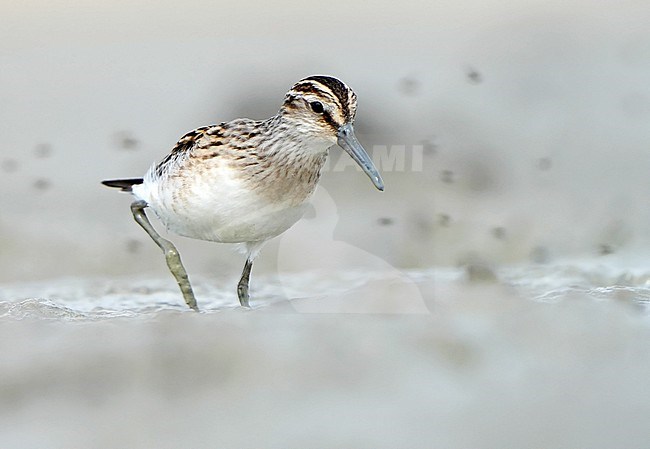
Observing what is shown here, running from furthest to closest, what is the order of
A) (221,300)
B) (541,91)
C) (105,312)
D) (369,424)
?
(541,91) → (221,300) → (105,312) → (369,424)

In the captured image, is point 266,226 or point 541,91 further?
point 541,91

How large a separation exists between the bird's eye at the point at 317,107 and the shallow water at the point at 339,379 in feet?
3.19

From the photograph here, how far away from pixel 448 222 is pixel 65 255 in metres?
2.66

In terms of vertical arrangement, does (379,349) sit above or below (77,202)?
above

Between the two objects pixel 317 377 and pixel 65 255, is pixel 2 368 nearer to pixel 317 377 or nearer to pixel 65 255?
pixel 317 377

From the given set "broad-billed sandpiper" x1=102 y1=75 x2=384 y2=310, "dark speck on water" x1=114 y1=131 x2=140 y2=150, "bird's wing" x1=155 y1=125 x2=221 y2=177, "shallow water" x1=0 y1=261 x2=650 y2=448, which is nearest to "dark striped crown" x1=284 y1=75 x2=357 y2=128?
"broad-billed sandpiper" x1=102 y1=75 x2=384 y2=310

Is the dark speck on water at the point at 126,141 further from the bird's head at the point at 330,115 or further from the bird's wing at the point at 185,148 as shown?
the bird's head at the point at 330,115

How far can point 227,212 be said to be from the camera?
5391mm

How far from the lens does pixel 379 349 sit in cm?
442

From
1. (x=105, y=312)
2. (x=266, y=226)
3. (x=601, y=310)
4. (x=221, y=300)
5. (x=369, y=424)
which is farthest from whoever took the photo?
(x=221, y=300)

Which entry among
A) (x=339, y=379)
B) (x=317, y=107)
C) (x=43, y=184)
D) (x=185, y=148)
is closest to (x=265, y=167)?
(x=317, y=107)

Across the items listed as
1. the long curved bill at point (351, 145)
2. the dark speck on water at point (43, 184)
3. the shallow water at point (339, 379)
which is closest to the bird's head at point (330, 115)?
the long curved bill at point (351, 145)

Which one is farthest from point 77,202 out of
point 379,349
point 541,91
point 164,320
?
point 379,349

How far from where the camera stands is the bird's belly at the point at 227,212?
17.7 ft
